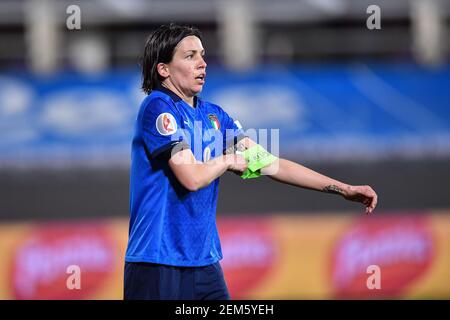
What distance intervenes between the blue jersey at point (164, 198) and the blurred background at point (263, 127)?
4.15m

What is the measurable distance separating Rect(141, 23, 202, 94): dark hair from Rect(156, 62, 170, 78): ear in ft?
0.07

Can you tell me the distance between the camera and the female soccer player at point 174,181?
189 inches

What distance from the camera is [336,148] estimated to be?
48.8 ft

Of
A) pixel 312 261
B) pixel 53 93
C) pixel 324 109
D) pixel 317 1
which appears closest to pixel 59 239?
pixel 312 261

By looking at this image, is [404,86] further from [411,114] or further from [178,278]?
[178,278]

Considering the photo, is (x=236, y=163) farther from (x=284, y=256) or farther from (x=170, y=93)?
(x=284, y=256)

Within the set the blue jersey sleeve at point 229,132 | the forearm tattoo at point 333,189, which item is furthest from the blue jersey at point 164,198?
the forearm tattoo at point 333,189

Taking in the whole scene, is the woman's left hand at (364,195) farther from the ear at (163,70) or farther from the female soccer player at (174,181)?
the ear at (163,70)

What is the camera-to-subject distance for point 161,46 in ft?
16.4

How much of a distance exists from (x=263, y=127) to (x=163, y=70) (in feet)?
33.0

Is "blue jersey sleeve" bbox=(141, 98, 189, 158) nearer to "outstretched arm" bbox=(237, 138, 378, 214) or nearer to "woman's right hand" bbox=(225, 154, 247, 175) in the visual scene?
"woman's right hand" bbox=(225, 154, 247, 175)

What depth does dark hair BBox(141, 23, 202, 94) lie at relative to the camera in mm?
5004

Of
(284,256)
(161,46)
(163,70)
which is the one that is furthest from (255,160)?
(284,256)

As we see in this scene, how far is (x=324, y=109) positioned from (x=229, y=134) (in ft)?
32.7
